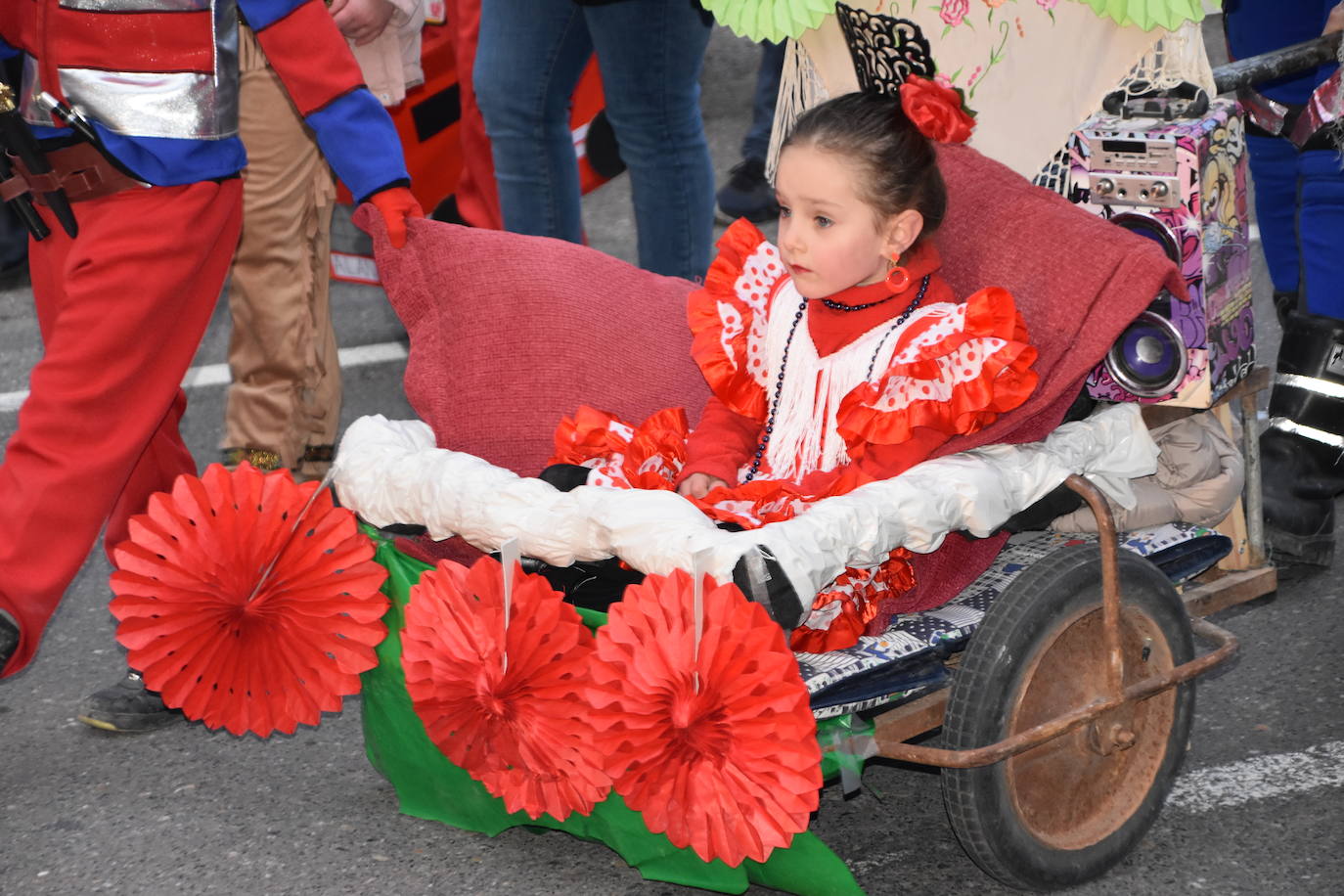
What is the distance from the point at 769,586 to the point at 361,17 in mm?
2060

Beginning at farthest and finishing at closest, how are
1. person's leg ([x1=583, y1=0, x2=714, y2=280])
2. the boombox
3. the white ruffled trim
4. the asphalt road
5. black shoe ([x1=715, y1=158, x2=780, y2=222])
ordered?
black shoe ([x1=715, y1=158, x2=780, y2=222]) < person's leg ([x1=583, y1=0, x2=714, y2=280]) < the boombox < the asphalt road < the white ruffled trim

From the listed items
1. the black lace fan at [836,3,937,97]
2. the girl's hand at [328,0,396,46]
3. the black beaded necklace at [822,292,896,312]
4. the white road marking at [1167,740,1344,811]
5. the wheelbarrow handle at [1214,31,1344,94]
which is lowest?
the white road marking at [1167,740,1344,811]

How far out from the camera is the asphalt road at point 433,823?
2549 mm

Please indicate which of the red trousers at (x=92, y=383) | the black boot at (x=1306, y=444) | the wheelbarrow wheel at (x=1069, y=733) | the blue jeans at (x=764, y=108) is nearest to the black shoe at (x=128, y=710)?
the red trousers at (x=92, y=383)

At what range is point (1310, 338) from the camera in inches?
130

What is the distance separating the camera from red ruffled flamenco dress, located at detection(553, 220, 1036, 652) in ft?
8.03

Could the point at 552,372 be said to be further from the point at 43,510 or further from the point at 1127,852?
the point at 1127,852

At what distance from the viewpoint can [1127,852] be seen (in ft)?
8.23

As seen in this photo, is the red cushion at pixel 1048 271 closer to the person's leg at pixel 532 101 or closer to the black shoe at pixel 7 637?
the person's leg at pixel 532 101

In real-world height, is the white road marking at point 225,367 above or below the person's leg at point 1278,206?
below

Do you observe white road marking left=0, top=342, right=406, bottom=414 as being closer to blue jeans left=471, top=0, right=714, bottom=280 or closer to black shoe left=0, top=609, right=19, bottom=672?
blue jeans left=471, top=0, right=714, bottom=280

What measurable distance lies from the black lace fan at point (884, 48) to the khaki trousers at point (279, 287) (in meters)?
1.29

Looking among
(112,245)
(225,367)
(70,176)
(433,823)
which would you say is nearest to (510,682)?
(433,823)

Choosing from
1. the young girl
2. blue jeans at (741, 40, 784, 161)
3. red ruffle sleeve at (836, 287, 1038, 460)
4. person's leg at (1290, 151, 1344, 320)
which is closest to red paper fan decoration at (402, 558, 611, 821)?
the young girl
